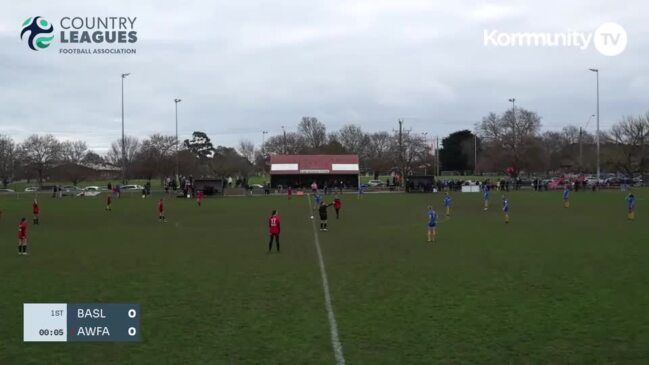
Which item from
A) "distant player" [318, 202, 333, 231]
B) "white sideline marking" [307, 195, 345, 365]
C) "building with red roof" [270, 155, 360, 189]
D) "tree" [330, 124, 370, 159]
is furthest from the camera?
"tree" [330, 124, 370, 159]

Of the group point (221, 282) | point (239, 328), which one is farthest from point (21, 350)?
point (221, 282)

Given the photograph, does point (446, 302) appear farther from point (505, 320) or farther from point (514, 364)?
point (514, 364)

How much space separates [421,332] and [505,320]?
5.50 ft

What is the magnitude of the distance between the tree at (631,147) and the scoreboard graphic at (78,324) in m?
83.5

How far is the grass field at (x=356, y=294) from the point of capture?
27.0 ft

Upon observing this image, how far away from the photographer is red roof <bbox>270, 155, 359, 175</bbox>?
77062 millimetres

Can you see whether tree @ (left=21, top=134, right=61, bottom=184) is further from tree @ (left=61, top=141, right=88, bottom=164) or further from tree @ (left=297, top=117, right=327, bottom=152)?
tree @ (left=297, top=117, right=327, bottom=152)

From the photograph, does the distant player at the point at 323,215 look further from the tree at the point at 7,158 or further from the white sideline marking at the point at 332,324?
the tree at the point at 7,158

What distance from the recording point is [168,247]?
20.3 metres

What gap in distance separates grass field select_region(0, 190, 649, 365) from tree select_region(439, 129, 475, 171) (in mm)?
105687

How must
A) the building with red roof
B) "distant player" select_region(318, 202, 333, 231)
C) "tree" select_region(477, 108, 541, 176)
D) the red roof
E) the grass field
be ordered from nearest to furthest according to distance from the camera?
1. the grass field
2. "distant player" select_region(318, 202, 333, 231)
3. the building with red roof
4. the red roof
5. "tree" select_region(477, 108, 541, 176)

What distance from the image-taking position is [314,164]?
258 feet

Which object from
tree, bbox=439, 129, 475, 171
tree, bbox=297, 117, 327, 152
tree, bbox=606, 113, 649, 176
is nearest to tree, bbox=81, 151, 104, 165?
tree, bbox=297, 117, 327, 152

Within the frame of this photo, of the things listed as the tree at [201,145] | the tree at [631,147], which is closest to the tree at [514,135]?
the tree at [631,147]
